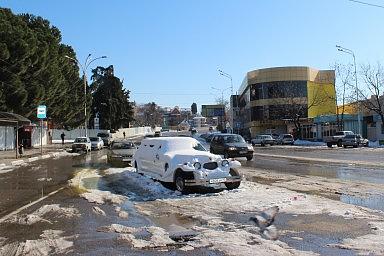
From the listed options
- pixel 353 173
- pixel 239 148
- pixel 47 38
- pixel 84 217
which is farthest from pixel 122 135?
pixel 84 217

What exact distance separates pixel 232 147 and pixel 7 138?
2807 centimetres

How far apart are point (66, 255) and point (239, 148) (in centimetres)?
2257

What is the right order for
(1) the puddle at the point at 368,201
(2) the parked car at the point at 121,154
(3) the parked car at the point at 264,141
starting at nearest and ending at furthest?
(1) the puddle at the point at 368,201 → (2) the parked car at the point at 121,154 → (3) the parked car at the point at 264,141

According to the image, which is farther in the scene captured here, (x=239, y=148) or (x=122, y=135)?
(x=122, y=135)

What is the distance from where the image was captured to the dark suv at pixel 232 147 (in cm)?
2909

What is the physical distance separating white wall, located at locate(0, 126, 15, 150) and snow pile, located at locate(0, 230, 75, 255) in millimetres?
41367

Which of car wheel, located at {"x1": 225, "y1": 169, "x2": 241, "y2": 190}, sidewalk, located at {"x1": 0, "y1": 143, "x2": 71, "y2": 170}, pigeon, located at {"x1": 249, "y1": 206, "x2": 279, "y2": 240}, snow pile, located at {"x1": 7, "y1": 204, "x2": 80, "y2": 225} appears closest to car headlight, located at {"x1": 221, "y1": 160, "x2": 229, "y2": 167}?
car wheel, located at {"x1": 225, "y1": 169, "x2": 241, "y2": 190}

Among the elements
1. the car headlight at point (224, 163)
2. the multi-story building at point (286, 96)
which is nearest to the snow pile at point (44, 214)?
the car headlight at point (224, 163)

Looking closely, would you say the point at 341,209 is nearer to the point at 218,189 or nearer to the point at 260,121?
the point at 218,189

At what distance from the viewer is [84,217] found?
10320mm

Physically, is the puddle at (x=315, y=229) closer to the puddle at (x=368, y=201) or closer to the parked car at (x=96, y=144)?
the puddle at (x=368, y=201)

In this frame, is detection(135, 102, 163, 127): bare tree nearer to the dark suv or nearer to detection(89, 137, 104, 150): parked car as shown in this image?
detection(89, 137, 104, 150): parked car

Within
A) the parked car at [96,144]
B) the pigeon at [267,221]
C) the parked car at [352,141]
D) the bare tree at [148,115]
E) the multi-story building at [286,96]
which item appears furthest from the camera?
the bare tree at [148,115]

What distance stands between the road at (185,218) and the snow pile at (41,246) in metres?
0.02
